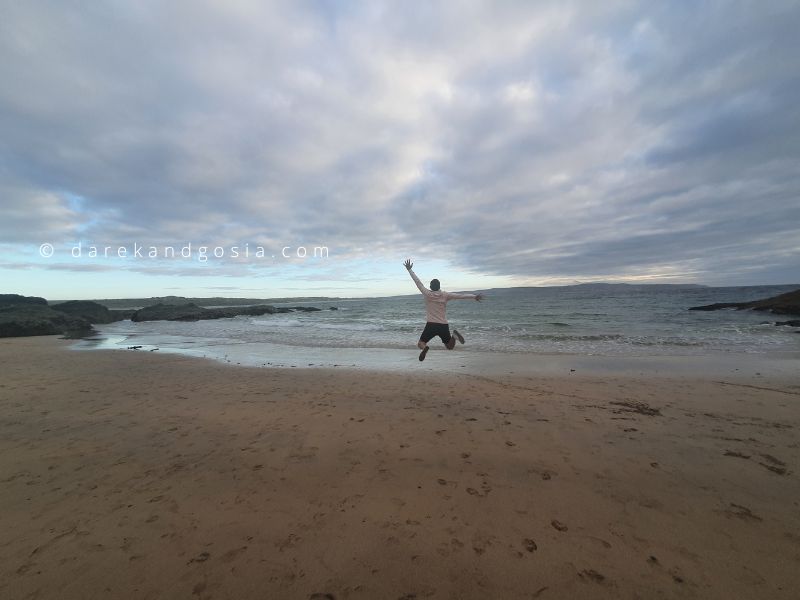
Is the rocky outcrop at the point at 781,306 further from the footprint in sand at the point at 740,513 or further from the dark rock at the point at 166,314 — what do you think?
the dark rock at the point at 166,314

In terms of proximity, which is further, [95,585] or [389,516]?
[389,516]

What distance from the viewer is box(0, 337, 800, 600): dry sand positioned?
311 centimetres

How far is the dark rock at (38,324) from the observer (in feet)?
81.7

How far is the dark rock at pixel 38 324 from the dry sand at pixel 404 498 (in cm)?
2399

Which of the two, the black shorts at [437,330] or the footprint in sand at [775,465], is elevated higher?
the black shorts at [437,330]

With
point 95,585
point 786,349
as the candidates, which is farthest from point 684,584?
point 786,349

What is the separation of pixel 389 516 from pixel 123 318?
52.2 metres

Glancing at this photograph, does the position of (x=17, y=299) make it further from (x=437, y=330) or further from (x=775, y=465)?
(x=775, y=465)

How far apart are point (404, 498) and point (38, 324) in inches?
1342

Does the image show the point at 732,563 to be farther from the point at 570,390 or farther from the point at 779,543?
the point at 570,390

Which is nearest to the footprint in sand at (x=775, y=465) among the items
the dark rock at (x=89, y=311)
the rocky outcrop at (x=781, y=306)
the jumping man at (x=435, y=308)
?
the jumping man at (x=435, y=308)

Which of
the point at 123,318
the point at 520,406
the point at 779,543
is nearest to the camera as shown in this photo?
the point at 779,543

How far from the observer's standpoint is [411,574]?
3.16m

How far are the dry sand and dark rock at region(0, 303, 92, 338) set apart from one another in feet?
78.7
